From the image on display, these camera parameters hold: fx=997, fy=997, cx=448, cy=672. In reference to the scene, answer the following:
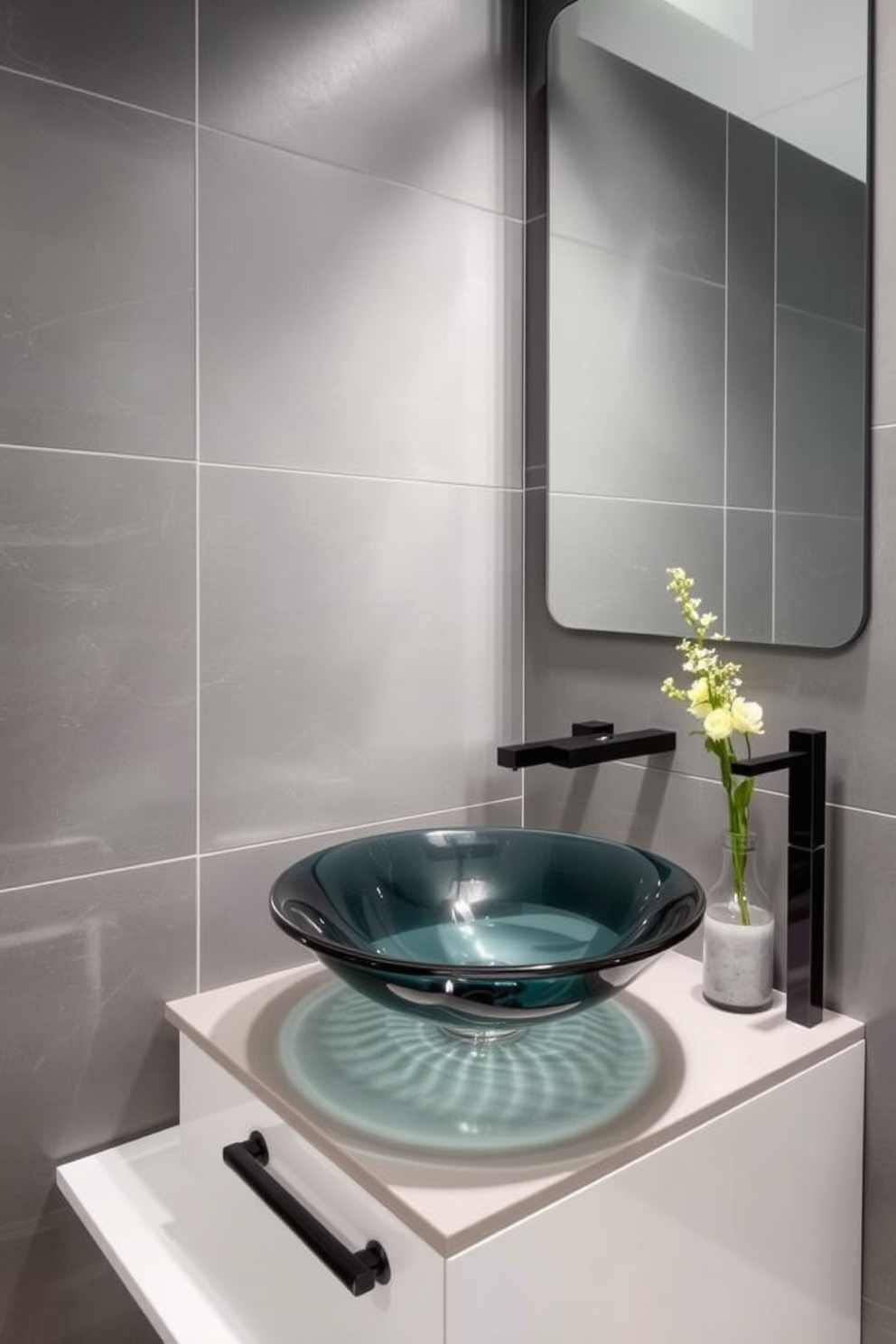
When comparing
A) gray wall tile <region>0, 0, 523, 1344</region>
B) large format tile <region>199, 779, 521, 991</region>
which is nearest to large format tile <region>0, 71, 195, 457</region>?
gray wall tile <region>0, 0, 523, 1344</region>

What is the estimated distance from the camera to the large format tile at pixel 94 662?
1.08m

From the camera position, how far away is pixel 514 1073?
997 mm

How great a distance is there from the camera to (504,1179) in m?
0.83

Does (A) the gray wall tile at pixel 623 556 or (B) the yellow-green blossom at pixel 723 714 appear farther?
(A) the gray wall tile at pixel 623 556

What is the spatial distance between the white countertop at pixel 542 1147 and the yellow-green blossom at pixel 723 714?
5.6 inches

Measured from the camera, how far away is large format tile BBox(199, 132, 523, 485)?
3.95ft

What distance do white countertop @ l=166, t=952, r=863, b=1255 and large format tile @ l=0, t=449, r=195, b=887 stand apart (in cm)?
22

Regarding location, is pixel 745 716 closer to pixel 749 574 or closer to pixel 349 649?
pixel 749 574

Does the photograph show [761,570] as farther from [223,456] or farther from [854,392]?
[223,456]

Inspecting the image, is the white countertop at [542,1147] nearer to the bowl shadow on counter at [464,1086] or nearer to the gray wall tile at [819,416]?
the bowl shadow on counter at [464,1086]

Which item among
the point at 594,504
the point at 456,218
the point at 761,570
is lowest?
the point at 761,570

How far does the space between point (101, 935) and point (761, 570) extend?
0.89m

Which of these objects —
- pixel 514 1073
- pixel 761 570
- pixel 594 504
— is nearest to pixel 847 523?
pixel 761 570

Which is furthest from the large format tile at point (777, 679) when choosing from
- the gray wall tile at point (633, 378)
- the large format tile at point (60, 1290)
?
the large format tile at point (60, 1290)
